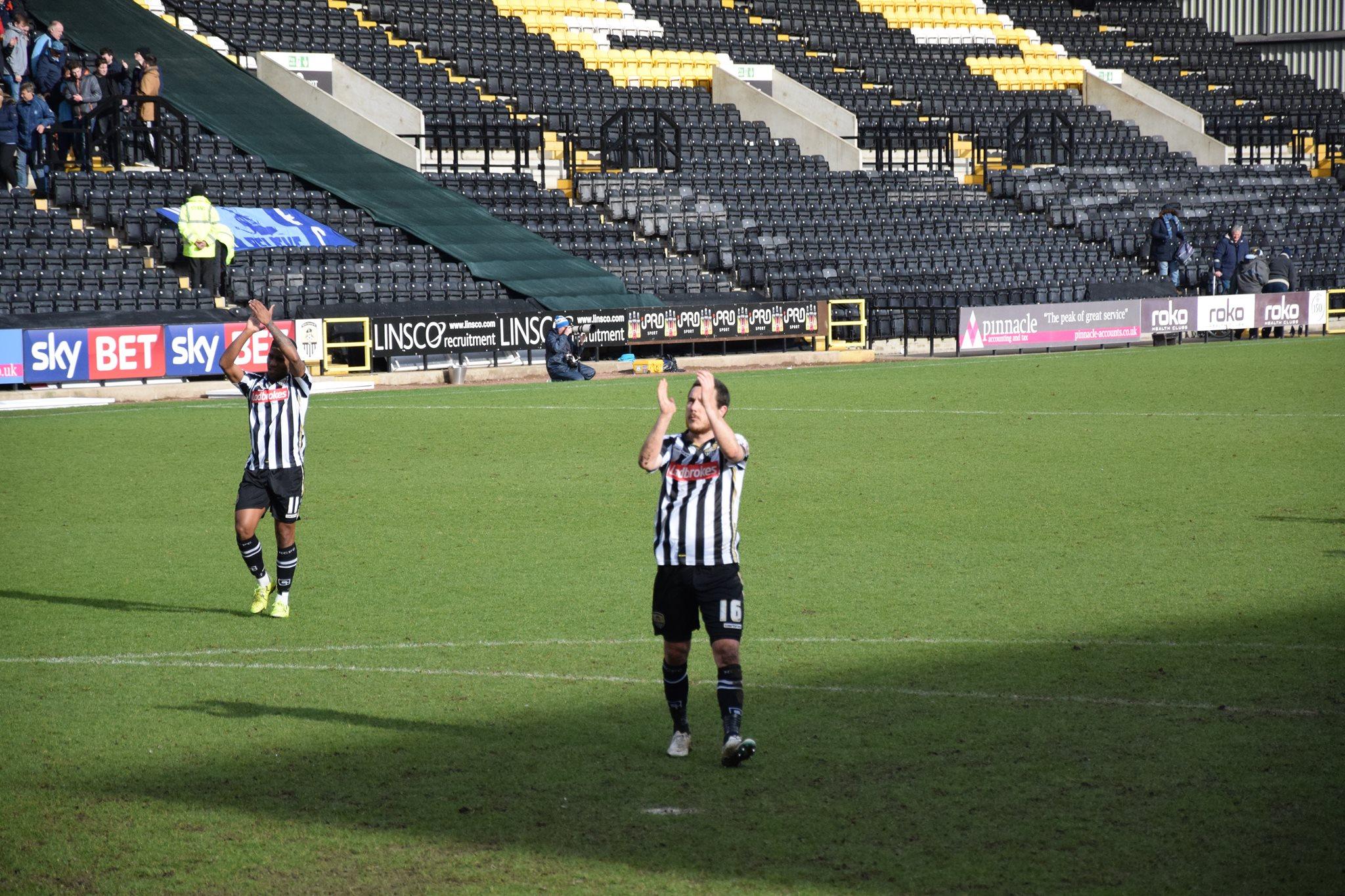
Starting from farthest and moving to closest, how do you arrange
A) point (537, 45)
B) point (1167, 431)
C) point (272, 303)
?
1. point (537, 45)
2. point (272, 303)
3. point (1167, 431)

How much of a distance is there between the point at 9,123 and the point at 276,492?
73.5ft

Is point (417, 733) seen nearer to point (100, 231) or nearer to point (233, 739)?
point (233, 739)

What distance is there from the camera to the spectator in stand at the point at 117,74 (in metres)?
31.8

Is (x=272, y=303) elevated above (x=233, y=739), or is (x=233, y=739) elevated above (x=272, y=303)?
(x=272, y=303)

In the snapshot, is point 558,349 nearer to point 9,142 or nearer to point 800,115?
point 9,142

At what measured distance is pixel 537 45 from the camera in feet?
143

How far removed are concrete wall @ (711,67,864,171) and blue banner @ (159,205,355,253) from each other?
1496 cm

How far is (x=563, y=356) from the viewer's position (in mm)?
28750

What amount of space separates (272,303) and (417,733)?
73.3 feet

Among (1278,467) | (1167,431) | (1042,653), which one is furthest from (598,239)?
(1042,653)

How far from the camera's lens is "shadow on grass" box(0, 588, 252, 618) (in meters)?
11.1

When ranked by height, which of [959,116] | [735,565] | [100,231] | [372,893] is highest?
[959,116]

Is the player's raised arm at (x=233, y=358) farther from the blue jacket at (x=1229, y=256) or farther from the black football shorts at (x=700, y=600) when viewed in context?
the blue jacket at (x=1229, y=256)

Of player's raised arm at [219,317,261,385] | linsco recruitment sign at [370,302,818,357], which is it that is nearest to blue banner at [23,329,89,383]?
linsco recruitment sign at [370,302,818,357]
